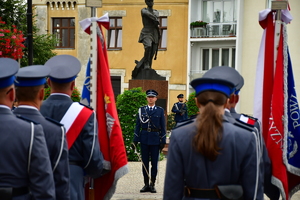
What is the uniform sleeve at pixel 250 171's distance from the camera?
157 inches

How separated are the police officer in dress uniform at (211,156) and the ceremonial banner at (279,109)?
2291 millimetres

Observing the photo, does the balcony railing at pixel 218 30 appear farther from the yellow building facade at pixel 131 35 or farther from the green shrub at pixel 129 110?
the green shrub at pixel 129 110

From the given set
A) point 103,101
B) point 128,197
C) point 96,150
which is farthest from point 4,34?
point 96,150

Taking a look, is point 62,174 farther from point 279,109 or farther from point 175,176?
point 279,109

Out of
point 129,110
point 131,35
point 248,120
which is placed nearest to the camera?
point 248,120

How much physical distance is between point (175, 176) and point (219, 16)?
36.9m

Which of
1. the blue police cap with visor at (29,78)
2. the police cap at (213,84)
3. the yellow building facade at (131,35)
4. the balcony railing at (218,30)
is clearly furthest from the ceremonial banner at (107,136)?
the balcony railing at (218,30)

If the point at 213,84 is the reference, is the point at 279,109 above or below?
below

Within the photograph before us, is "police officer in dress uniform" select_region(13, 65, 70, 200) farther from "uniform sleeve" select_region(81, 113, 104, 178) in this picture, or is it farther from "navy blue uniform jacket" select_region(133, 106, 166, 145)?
"navy blue uniform jacket" select_region(133, 106, 166, 145)

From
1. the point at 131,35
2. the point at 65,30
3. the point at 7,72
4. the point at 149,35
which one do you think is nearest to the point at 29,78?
the point at 7,72

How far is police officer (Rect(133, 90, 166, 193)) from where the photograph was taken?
1153cm

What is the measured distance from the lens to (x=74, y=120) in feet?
18.0

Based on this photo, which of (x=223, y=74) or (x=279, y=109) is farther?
A: (x=279, y=109)

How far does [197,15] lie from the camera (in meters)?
40.1
